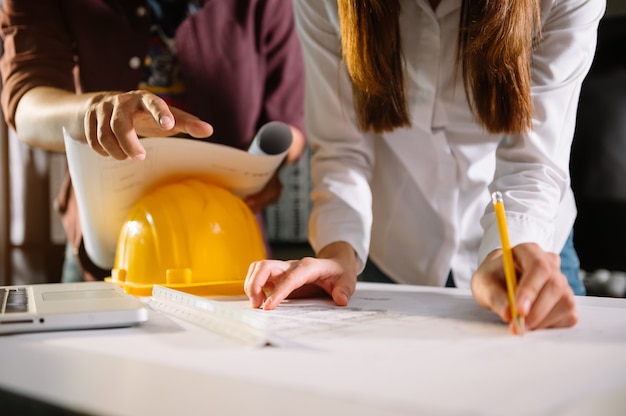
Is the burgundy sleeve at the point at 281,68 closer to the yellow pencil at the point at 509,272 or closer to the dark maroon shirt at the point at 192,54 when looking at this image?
the dark maroon shirt at the point at 192,54

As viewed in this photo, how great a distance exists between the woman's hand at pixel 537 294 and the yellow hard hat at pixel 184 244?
0.32m

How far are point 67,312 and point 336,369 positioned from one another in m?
0.26

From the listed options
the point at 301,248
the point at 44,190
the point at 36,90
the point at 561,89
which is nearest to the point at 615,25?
the point at 561,89

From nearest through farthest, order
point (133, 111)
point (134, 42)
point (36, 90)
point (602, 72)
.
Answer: point (133, 111), point (36, 90), point (134, 42), point (602, 72)

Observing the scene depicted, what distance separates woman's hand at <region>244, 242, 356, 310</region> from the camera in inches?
26.9

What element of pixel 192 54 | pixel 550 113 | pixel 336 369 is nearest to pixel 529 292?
pixel 336 369

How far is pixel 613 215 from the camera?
155 cm

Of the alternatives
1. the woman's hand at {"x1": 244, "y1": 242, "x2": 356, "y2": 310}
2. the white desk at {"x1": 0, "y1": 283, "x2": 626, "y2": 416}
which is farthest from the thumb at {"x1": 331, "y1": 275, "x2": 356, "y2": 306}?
the white desk at {"x1": 0, "y1": 283, "x2": 626, "y2": 416}

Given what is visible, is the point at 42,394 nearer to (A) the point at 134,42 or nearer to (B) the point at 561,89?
(B) the point at 561,89

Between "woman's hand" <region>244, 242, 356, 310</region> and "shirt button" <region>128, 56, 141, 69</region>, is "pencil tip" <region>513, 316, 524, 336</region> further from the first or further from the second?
"shirt button" <region>128, 56, 141, 69</region>

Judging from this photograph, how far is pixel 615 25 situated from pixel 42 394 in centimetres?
150

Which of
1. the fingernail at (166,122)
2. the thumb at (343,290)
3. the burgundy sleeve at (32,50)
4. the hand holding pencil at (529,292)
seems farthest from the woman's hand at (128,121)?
the burgundy sleeve at (32,50)

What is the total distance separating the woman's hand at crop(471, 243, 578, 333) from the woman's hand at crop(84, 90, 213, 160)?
330mm

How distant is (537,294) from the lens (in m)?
0.56
